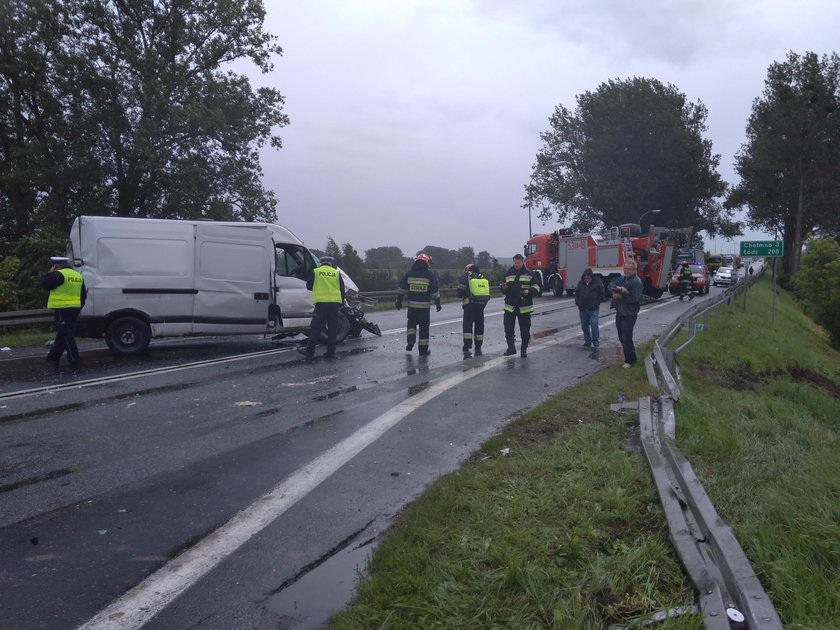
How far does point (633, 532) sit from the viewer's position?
402 centimetres

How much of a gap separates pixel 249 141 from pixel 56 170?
22.7 ft

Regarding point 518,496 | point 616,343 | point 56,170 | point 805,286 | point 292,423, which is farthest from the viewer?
point 805,286

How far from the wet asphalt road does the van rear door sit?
92cm

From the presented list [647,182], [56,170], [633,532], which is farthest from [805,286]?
[633,532]

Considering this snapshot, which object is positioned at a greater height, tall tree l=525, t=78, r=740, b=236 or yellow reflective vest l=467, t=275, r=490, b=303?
tall tree l=525, t=78, r=740, b=236

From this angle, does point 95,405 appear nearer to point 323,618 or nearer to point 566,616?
point 323,618

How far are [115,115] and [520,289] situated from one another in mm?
18622

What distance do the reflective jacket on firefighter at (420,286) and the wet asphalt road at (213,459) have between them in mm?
967

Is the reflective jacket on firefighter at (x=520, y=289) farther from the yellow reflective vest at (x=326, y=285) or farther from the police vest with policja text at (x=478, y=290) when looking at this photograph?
the yellow reflective vest at (x=326, y=285)

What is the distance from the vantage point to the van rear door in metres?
11.9

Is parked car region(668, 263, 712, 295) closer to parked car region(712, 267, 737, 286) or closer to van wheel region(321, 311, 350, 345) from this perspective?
parked car region(712, 267, 737, 286)

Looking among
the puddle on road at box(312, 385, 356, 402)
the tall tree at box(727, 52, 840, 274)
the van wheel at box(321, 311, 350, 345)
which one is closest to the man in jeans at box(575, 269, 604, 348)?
the van wheel at box(321, 311, 350, 345)

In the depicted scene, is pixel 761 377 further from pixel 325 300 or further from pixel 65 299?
pixel 65 299

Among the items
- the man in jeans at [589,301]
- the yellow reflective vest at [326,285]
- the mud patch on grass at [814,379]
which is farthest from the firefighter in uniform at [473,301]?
the mud patch on grass at [814,379]
